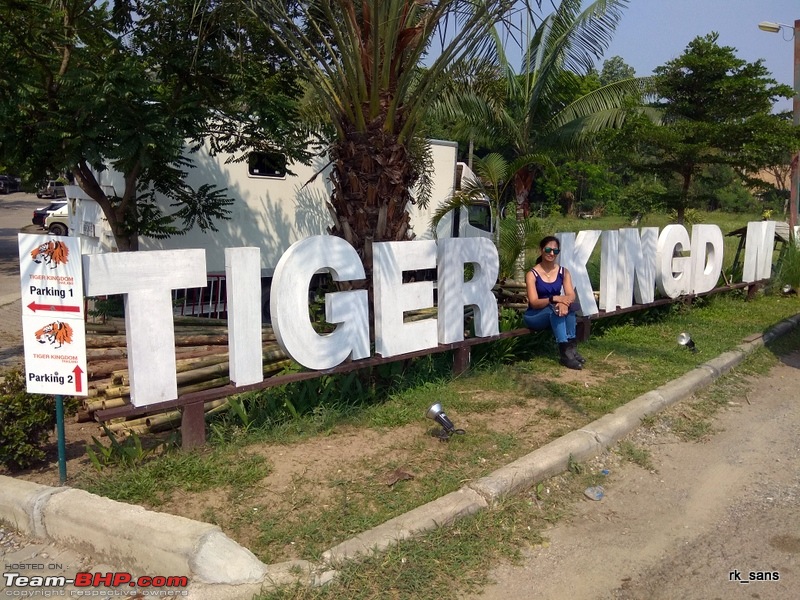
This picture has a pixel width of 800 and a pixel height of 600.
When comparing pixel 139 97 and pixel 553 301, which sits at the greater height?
pixel 139 97

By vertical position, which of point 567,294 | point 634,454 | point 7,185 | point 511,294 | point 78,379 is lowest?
point 634,454

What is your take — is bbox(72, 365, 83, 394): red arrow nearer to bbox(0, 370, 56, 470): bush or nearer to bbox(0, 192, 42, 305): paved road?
bbox(0, 370, 56, 470): bush

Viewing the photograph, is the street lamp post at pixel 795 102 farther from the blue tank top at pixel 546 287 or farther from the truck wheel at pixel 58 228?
the truck wheel at pixel 58 228

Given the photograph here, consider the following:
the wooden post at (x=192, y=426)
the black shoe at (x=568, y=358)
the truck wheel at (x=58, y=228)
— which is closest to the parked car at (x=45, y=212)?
the truck wheel at (x=58, y=228)

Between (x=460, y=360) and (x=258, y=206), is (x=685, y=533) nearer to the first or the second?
(x=460, y=360)

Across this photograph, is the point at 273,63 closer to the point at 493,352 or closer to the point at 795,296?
the point at 493,352

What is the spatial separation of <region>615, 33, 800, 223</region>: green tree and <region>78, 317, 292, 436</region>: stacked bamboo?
29.9 ft

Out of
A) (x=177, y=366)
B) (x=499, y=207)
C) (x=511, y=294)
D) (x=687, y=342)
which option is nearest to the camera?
(x=177, y=366)

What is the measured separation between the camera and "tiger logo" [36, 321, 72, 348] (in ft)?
14.9

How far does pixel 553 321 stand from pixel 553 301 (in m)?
0.22

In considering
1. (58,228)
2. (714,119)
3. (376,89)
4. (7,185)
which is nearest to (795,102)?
(714,119)

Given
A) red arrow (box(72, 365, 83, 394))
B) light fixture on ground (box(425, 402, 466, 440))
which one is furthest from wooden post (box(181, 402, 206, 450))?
light fixture on ground (box(425, 402, 466, 440))

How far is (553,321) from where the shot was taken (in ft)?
24.8

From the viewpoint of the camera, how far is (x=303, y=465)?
4949 millimetres
